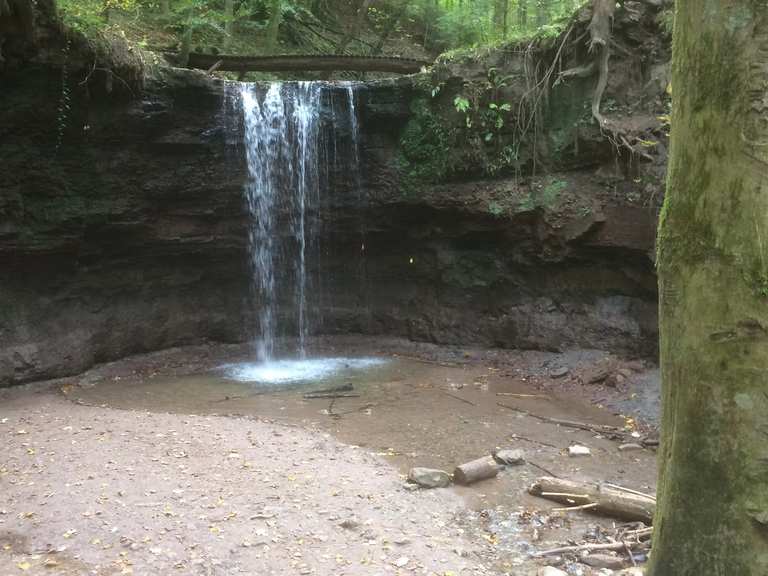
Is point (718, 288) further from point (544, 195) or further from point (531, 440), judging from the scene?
point (544, 195)

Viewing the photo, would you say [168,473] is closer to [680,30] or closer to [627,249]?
[680,30]

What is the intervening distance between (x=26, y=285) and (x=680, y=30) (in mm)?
10121

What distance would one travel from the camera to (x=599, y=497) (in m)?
5.02

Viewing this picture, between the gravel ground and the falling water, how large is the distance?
5.98 m

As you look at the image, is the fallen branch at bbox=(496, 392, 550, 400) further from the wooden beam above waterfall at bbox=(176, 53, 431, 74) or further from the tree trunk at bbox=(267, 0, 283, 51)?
the tree trunk at bbox=(267, 0, 283, 51)

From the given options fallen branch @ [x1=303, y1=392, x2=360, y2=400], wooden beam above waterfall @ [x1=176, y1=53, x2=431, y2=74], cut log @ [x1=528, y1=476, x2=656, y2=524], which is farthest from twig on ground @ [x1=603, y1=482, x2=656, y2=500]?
wooden beam above waterfall @ [x1=176, y1=53, x2=431, y2=74]

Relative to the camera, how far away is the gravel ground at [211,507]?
4.11 m

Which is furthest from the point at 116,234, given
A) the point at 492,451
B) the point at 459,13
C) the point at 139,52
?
the point at 459,13

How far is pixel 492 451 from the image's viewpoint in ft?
21.4

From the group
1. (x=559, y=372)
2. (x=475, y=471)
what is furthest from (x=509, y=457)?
(x=559, y=372)

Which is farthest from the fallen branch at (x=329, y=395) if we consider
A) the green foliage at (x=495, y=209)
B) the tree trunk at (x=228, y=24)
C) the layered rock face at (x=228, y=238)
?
the tree trunk at (x=228, y=24)

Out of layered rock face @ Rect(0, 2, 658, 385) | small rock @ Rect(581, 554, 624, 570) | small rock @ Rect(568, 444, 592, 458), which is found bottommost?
small rock @ Rect(568, 444, 592, 458)

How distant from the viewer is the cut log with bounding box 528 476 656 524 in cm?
478

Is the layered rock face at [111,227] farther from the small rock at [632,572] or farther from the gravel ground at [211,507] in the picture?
the small rock at [632,572]
